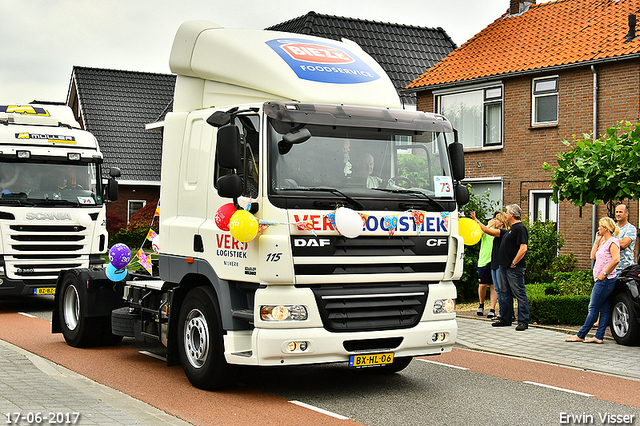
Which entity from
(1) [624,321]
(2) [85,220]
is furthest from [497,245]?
(2) [85,220]

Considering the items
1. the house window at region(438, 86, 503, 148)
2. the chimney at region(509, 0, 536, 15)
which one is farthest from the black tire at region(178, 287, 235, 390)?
the chimney at region(509, 0, 536, 15)

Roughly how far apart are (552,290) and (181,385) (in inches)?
341

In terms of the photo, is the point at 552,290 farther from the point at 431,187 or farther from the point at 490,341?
the point at 431,187

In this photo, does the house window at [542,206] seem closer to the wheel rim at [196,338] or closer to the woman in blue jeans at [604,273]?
the woman in blue jeans at [604,273]

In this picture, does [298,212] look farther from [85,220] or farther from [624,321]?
[85,220]

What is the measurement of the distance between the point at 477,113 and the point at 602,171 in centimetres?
1234

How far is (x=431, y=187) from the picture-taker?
26.6ft

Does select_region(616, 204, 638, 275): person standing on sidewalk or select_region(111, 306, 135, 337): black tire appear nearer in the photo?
select_region(111, 306, 135, 337): black tire

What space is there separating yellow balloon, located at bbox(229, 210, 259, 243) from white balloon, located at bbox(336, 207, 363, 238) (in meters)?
0.78

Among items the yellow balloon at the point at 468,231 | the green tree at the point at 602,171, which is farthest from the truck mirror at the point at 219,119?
the green tree at the point at 602,171

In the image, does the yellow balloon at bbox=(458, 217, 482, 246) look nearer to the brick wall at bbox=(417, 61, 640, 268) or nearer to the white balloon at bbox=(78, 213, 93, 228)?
the white balloon at bbox=(78, 213, 93, 228)

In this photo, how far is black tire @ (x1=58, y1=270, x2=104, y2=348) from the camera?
10.8 meters

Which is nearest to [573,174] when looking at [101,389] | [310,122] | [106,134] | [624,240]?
[624,240]

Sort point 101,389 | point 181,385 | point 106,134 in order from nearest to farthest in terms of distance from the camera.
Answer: point 101,389 < point 181,385 < point 106,134
